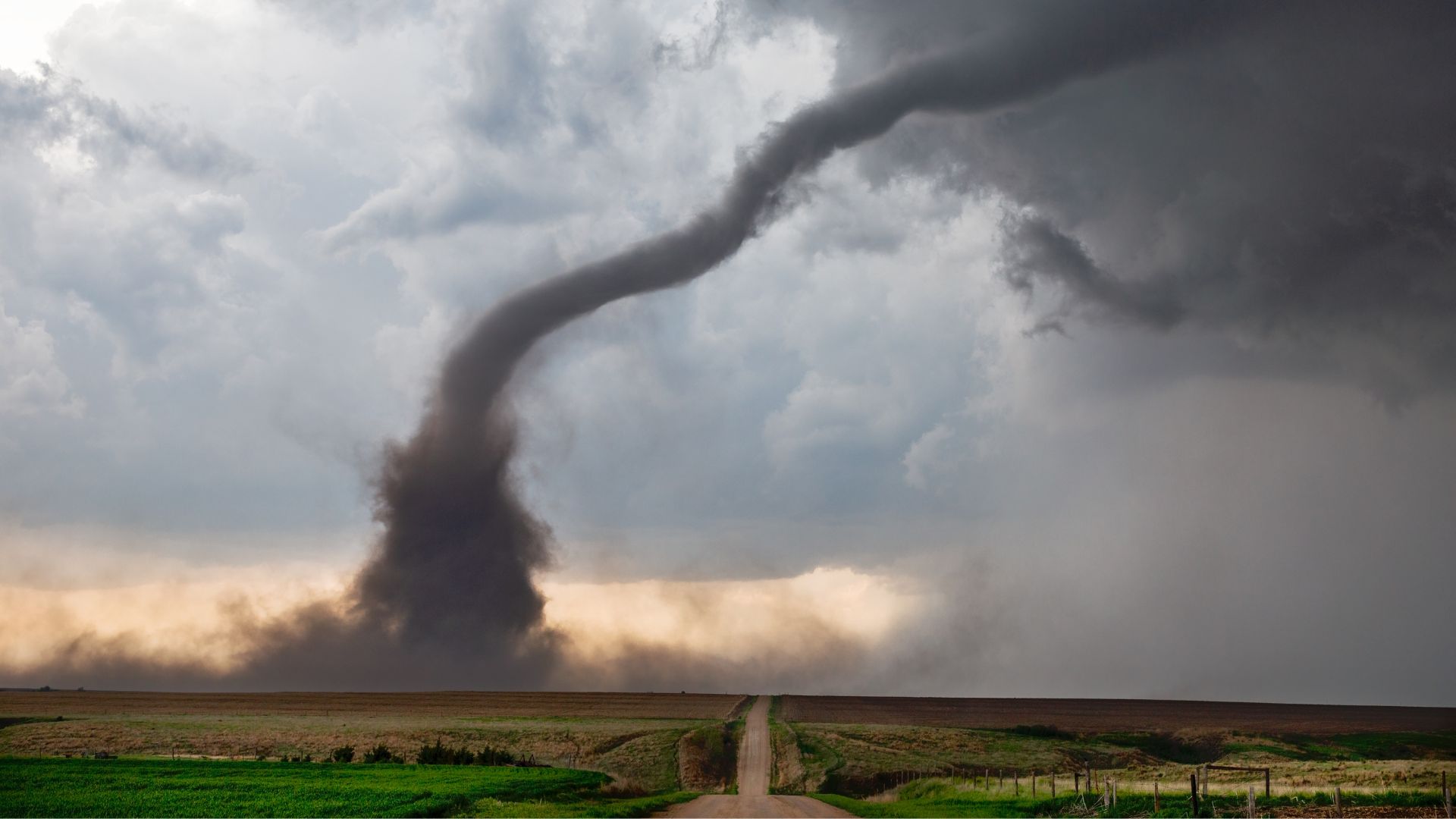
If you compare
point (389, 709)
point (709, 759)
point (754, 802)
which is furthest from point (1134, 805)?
point (389, 709)

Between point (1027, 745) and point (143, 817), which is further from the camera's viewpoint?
point (1027, 745)

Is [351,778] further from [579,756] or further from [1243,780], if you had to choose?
[1243,780]

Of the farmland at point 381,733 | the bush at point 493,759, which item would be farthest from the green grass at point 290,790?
the farmland at point 381,733

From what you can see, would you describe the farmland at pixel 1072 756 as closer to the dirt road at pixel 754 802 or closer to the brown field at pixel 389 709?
the dirt road at pixel 754 802

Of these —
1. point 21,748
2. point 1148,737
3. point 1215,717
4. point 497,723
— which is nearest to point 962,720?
point 1148,737

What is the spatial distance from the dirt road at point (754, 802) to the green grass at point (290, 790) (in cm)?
263

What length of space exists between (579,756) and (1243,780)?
57998mm

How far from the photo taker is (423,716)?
148500mm

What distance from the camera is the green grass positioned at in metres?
48.1

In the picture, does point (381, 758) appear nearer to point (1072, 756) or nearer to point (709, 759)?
point (709, 759)

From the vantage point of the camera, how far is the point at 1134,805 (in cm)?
4962

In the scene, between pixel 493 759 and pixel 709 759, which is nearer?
pixel 493 759

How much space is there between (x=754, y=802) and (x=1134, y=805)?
21.2 meters

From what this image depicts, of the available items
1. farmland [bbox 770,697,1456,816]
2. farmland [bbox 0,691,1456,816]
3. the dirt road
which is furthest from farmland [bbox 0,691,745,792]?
farmland [bbox 770,697,1456,816]
